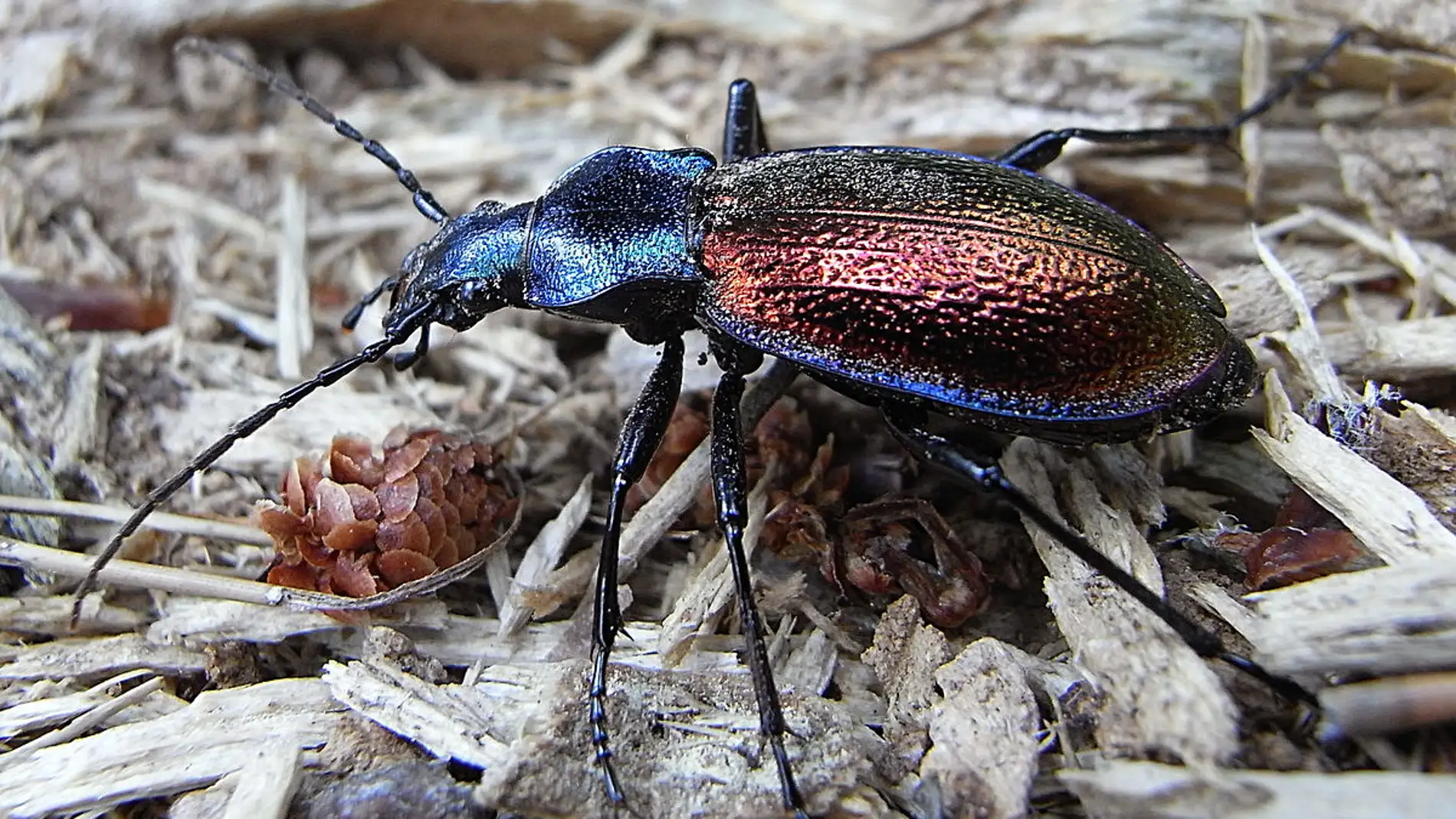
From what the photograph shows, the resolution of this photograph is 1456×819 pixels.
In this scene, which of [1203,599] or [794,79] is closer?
[1203,599]

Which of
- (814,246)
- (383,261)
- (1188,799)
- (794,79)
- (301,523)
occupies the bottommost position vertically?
(1188,799)

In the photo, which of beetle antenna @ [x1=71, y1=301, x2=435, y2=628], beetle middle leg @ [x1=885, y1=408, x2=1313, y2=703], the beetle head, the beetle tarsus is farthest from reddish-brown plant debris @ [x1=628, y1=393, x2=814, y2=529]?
the beetle tarsus

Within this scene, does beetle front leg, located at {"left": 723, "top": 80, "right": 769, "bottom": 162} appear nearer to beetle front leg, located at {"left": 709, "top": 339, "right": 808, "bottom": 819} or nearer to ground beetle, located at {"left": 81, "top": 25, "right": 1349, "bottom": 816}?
ground beetle, located at {"left": 81, "top": 25, "right": 1349, "bottom": 816}

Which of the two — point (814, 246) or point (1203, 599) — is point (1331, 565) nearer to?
point (1203, 599)

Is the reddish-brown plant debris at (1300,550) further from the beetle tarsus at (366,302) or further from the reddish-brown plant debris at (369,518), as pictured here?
the beetle tarsus at (366,302)

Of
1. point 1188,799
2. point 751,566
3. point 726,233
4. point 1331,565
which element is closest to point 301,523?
point 751,566

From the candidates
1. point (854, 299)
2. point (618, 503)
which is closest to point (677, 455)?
point (618, 503)
